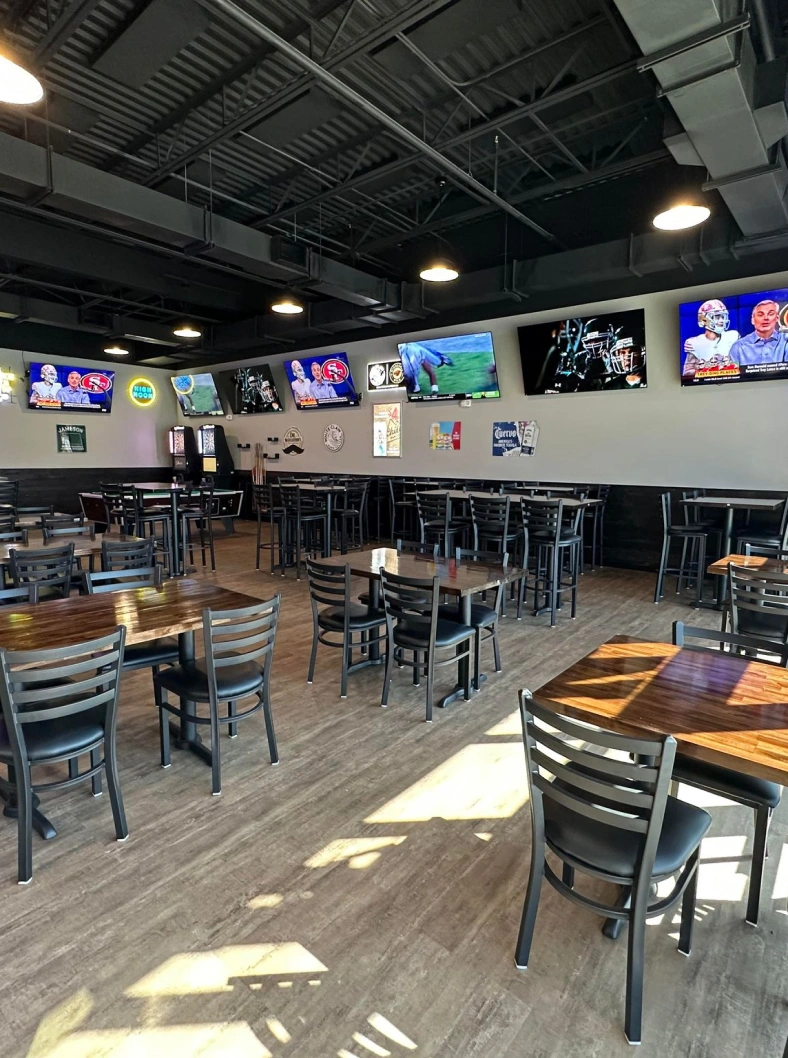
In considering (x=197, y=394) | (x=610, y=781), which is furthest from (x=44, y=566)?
(x=197, y=394)

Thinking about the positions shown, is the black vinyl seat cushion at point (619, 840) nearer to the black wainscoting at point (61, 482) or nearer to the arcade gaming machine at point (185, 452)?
the black wainscoting at point (61, 482)

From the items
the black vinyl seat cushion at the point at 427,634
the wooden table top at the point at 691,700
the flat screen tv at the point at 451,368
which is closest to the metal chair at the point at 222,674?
the black vinyl seat cushion at the point at 427,634

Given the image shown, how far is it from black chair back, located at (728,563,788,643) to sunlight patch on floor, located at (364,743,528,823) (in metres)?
1.39

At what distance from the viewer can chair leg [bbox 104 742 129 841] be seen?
2268 millimetres

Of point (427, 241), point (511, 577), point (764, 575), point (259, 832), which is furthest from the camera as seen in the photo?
point (427, 241)

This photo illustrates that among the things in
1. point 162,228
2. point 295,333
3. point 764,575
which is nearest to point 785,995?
point 764,575

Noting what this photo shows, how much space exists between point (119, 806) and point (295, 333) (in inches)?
370

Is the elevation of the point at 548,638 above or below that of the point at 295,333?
below

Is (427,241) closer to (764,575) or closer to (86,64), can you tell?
(86,64)

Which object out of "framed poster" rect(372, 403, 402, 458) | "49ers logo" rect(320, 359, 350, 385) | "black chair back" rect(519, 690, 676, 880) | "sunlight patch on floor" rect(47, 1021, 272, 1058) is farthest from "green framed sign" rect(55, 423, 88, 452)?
"black chair back" rect(519, 690, 676, 880)

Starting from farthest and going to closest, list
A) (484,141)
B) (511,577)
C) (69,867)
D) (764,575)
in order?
1. (484,141)
2. (511,577)
3. (764,575)
4. (69,867)

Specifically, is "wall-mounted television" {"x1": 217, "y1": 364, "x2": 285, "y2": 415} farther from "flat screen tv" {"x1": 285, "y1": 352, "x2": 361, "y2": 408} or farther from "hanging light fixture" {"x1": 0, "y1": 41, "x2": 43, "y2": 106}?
"hanging light fixture" {"x1": 0, "y1": 41, "x2": 43, "y2": 106}

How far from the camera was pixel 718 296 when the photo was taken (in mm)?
6758

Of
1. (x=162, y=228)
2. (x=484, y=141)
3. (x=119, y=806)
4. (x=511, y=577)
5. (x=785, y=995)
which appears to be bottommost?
(x=785, y=995)
